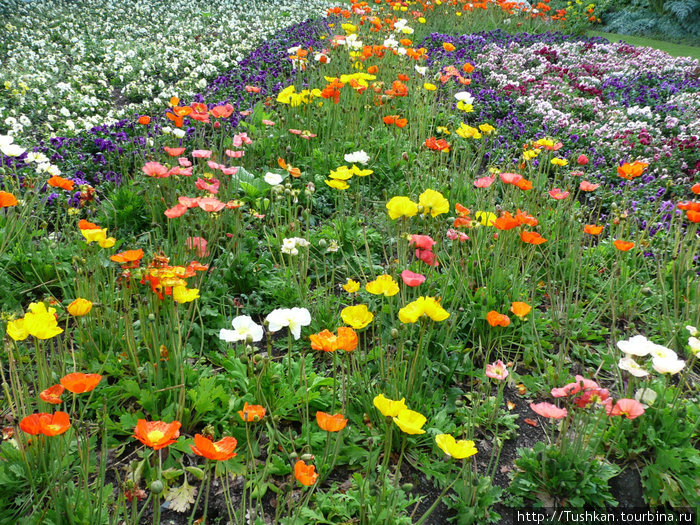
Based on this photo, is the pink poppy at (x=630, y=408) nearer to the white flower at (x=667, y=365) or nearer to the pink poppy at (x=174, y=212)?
the white flower at (x=667, y=365)

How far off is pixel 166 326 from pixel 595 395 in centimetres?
165

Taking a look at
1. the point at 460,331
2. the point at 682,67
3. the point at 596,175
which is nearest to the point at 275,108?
the point at 596,175

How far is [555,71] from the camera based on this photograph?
7031 mm

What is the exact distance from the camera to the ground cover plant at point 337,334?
1652 millimetres

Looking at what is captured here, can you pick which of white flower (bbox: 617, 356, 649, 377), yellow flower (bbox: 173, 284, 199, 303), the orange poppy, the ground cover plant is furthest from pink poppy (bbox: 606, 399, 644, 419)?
the orange poppy

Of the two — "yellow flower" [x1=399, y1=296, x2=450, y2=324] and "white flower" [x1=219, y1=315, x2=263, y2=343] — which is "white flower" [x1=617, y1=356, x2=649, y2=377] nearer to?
"yellow flower" [x1=399, y1=296, x2=450, y2=324]

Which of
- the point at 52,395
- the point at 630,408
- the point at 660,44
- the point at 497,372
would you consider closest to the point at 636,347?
the point at 630,408

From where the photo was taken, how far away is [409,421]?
138cm

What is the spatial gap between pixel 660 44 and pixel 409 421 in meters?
13.6

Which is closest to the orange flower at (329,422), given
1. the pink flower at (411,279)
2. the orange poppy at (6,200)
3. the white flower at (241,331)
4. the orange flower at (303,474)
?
the orange flower at (303,474)

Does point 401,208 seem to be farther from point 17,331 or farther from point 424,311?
point 17,331

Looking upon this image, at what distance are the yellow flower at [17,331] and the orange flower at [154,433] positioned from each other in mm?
478

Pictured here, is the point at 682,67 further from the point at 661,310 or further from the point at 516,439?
the point at 516,439

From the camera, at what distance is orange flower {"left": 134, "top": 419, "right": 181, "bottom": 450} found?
121 centimetres
